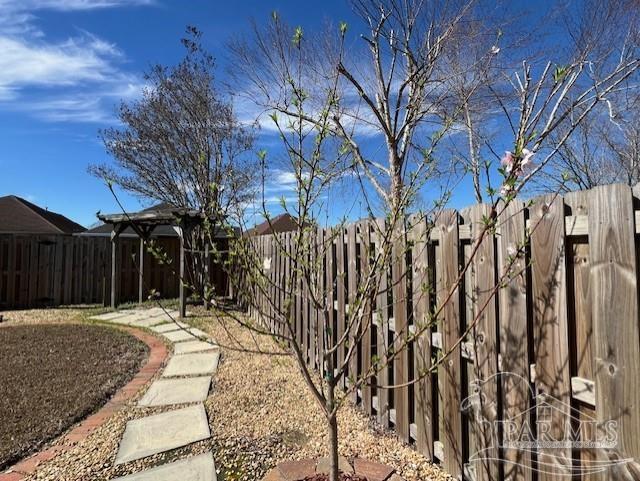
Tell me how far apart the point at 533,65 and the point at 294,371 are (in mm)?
5047

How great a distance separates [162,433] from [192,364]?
1.56 m

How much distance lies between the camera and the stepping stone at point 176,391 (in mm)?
2979

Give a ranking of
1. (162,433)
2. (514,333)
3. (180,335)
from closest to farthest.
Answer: (514,333), (162,433), (180,335)

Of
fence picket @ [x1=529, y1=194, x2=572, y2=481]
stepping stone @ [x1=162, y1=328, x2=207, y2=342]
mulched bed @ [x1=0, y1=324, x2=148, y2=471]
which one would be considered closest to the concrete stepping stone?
mulched bed @ [x1=0, y1=324, x2=148, y2=471]

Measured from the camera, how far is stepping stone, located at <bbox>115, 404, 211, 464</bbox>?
7.23ft

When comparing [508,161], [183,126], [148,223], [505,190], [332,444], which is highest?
[183,126]

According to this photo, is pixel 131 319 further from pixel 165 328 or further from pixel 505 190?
pixel 505 190

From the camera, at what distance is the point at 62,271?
8328 mm

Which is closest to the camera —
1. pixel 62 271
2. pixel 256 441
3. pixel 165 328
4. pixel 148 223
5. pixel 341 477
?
pixel 341 477

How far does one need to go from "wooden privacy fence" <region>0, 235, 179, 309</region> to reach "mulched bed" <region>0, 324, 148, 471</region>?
2686 mm

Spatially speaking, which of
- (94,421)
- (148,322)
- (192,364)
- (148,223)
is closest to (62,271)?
(148,223)

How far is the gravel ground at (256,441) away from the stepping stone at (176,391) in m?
0.10

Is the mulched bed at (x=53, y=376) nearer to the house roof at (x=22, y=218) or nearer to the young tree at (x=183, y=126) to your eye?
the young tree at (x=183, y=126)

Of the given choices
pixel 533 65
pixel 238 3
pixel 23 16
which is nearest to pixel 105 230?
pixel 23 16
